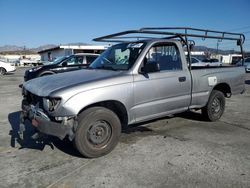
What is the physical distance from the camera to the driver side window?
5.45m

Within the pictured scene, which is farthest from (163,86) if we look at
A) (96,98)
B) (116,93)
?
(96,98)

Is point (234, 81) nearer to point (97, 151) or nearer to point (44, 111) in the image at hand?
point (97, 151)

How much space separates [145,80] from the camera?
16.4ft

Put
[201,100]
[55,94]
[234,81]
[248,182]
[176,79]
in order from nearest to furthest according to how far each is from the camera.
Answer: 1. [248,182]
2. [55,94]
3. [176,79]
4. [201,100]
5. [234,81]

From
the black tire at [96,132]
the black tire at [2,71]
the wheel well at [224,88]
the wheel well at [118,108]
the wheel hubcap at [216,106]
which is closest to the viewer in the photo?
the black tire at [96,132]

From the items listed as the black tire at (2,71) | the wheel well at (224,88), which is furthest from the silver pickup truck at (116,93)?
the black tire at (2,71)

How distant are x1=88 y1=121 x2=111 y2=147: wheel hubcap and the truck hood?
702mm

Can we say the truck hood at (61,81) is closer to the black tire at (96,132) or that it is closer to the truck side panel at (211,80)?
the black tire at (96,132)

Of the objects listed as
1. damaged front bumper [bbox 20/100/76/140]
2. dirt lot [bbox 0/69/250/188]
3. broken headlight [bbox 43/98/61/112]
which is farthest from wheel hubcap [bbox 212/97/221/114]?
broken headlight [bbox 43/98/61/112]

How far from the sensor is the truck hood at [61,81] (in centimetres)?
434

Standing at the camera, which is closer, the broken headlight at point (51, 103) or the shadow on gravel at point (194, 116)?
the broken headlight at point (51, 103)

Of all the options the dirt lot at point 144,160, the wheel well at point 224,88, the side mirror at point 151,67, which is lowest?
the dirt lot at point 144,160

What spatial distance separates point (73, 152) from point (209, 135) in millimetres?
2690

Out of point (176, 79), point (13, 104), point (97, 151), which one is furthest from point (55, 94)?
point (13, 104)
